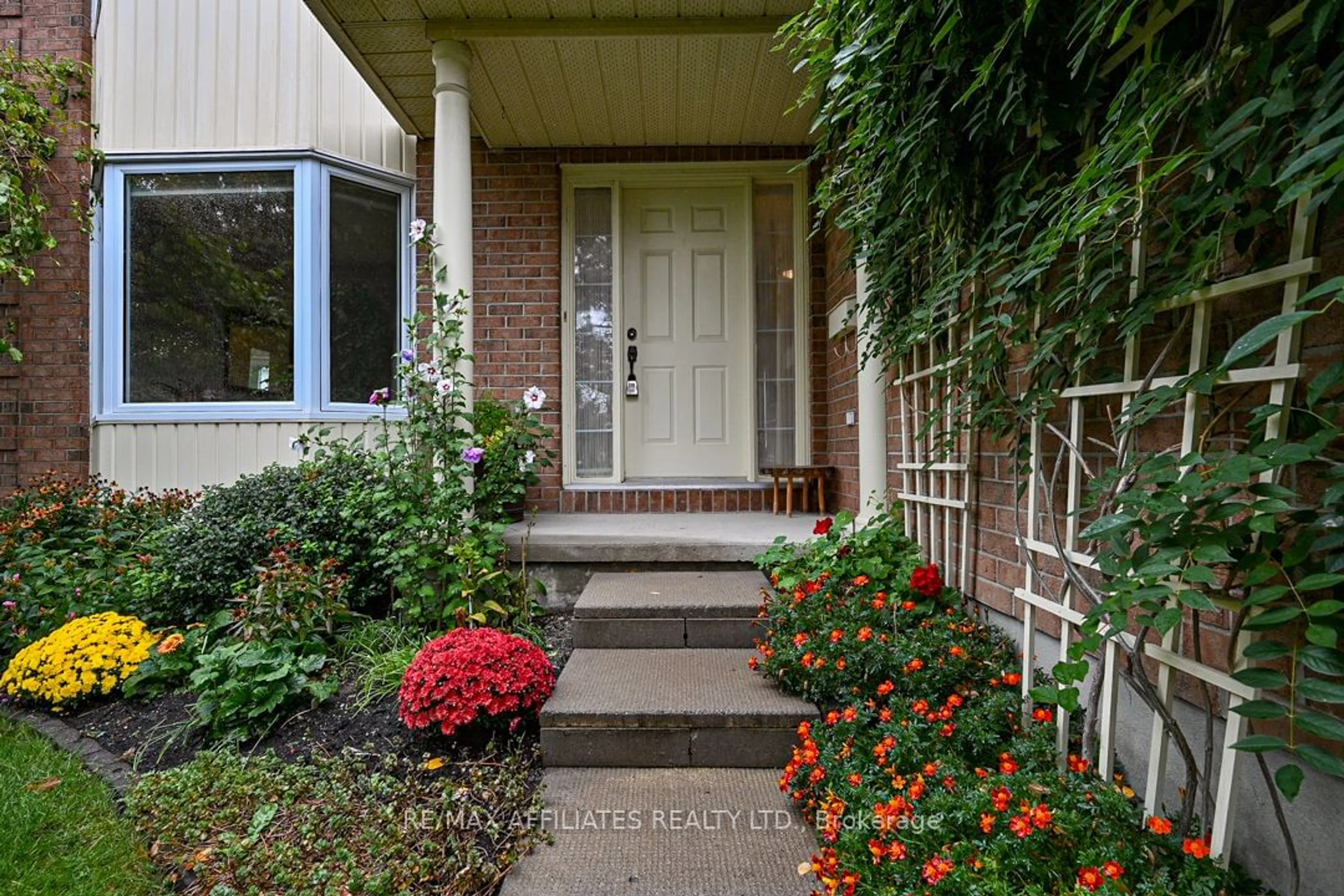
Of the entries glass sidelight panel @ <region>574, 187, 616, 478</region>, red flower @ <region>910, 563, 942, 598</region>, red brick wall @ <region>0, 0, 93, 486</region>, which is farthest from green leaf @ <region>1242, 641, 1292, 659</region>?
red brick wall @ <region>0, 0, 93, 486</region>

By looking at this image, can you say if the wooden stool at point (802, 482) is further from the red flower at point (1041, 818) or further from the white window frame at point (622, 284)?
the red flower at point (1041, 818)

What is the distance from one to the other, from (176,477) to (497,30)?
3.50 metres

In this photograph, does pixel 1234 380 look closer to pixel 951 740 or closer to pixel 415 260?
pixel 951 740

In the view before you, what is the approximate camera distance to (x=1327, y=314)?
119 cm

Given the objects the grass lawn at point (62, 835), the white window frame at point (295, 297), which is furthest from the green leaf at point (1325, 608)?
the white window frame at point (295, 297)

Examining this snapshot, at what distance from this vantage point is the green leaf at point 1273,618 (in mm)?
1025

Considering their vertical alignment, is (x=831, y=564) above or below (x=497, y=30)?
below

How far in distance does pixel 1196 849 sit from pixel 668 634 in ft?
5.74

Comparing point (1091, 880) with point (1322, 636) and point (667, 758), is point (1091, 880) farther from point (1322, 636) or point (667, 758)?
point (667, 758)

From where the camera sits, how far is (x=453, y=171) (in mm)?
3273

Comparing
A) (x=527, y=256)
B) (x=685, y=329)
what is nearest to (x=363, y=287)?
(x=527, y=256)

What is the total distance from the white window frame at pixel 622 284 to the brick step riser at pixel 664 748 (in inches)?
101

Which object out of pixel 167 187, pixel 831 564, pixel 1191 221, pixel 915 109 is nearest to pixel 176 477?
pixel 167 187

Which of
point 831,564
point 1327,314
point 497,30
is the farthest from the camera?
point 497,30
